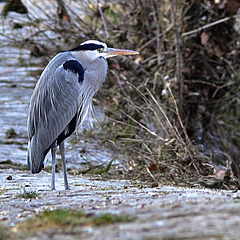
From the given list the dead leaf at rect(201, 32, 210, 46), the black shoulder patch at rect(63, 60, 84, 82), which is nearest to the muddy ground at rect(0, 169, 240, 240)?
the black shoulder patch at rect(63, 60, 84, 82)

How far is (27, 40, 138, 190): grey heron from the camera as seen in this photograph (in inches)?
224

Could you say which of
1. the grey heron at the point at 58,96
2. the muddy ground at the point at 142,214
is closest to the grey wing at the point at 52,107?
the grey heron at the point at 58,96

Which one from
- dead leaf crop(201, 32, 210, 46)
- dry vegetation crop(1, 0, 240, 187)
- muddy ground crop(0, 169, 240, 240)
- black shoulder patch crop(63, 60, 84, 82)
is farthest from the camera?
dead leaf crop(201, 32, 210, 46)

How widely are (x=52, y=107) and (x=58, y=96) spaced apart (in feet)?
0.47

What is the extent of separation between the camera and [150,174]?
6293mm

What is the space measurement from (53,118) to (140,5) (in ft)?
13.7

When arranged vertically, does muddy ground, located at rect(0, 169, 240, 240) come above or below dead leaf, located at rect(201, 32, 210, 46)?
below

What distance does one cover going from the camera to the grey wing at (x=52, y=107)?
18.6 ft

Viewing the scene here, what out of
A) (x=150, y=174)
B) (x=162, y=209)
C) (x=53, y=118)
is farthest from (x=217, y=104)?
(x=162, y=209)

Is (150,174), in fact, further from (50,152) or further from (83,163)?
(83,163)

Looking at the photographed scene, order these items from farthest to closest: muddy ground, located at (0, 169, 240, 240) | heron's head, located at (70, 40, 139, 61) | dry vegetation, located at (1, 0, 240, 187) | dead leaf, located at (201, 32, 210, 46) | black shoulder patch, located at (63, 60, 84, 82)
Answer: dead leaf, located at (201, 32, 210, 46) < dry vegetation, located at (1, 0, 240, 187) < heron's head, located at (70, 40, 139, 61) < black shoulder patch, located at (63, 60, 84, 82) < muddy ground, located at (0, 169, 240, 240)

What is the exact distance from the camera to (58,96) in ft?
18.9

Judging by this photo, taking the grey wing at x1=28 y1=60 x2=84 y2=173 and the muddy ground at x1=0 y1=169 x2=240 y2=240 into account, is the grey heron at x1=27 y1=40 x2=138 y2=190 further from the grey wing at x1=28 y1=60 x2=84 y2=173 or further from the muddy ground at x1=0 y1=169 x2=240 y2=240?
the muddy ground at x1=0 y1=169 x2=240 y2=240

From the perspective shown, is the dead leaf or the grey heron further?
the dead leaf
